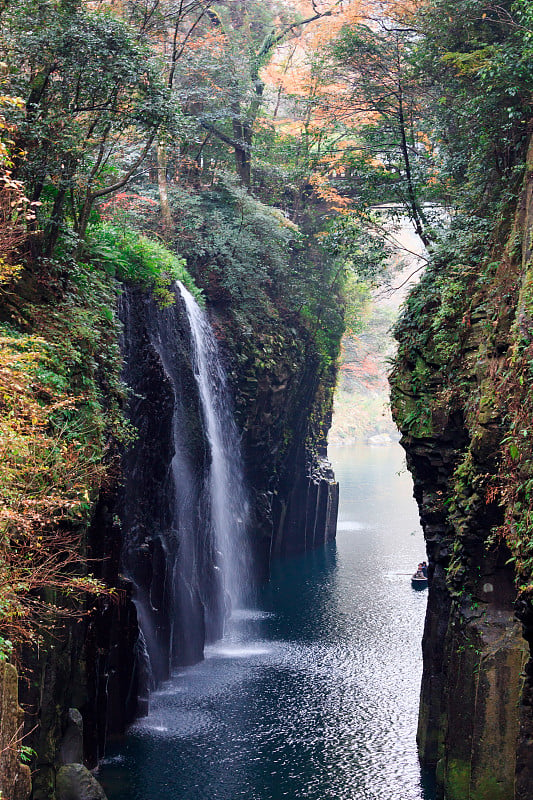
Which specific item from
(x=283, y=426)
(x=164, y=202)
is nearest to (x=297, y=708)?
(x=283, y=426)

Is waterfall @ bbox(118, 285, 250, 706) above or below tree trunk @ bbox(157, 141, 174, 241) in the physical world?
below

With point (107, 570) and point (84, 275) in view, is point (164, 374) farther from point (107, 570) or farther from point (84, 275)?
point (107, 570)

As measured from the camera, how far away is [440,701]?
14.3m

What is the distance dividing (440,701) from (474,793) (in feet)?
7.41

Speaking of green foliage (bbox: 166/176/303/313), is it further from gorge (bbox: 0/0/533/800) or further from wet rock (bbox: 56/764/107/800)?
wet rock (bbox: 56/764/107/800)

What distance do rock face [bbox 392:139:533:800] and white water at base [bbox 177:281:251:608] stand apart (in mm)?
8863

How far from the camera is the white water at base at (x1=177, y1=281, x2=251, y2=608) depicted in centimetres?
2388

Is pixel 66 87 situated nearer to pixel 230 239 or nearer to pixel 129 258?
pixel 129 258

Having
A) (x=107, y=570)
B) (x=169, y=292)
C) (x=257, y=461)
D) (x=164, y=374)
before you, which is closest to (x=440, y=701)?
(x=107, y=570)

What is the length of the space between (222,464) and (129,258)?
27.9ft

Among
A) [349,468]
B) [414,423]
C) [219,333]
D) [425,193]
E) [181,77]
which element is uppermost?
[181,77]

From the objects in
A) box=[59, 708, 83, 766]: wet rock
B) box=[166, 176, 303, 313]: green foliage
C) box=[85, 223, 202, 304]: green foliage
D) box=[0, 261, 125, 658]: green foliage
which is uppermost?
box=[166, 176, 303, 313]: green foliage

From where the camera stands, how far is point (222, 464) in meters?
25.5

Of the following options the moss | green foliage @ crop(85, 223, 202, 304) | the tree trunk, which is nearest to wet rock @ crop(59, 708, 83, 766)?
the moss
